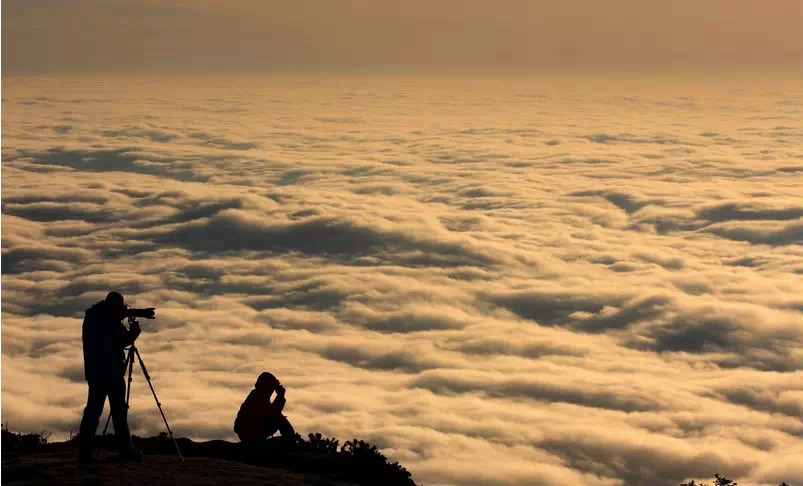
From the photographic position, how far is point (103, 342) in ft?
35.6

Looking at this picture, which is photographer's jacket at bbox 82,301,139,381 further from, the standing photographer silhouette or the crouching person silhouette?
the crouching person silhouette

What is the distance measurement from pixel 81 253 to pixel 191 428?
111m

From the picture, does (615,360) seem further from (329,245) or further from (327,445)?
(327,445)

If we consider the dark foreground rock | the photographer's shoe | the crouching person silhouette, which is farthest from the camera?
the crouching person silhouette

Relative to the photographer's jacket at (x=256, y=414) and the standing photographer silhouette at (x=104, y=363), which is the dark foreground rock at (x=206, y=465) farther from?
the standing photographer silhouette at (x=104, y=363)

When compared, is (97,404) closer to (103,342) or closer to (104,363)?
(104,363)

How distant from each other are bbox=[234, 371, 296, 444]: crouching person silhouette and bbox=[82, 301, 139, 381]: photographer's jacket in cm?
296

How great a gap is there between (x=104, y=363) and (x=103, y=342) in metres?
0.23

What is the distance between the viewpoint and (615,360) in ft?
398

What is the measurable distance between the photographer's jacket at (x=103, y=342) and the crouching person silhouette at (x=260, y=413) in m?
2.96

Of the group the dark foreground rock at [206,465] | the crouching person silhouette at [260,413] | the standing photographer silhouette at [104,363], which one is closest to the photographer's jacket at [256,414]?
the crouching person silhouette at [260,413]

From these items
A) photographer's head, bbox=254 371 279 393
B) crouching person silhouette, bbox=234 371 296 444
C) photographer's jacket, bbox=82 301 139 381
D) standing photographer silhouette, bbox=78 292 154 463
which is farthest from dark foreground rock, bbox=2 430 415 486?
photographer's jacket, bbox=82 301 139 381

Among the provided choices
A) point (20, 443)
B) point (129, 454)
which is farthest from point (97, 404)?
point (20, 443)

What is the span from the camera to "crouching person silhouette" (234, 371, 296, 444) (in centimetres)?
1368
